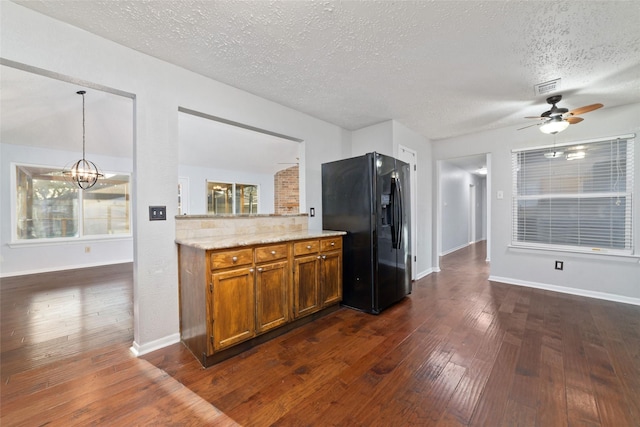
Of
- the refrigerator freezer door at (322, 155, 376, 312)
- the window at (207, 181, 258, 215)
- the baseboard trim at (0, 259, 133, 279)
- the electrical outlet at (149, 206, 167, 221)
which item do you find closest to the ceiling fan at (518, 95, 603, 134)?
the refrigerator freezer door at (322, 155, 376, 312)

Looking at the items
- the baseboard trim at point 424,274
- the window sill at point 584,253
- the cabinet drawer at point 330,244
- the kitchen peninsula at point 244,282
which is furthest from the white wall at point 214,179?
the window sill at point 584,253

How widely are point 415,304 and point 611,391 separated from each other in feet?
5.49

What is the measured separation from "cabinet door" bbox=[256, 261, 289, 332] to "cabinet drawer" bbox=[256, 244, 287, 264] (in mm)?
55

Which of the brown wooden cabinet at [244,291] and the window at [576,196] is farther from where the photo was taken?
the window at [576,196]

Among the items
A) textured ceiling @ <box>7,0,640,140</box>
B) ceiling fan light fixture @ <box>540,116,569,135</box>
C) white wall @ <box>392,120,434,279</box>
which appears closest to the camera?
textured ceiling @ <box>7,0,640,140</box>

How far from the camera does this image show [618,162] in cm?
324

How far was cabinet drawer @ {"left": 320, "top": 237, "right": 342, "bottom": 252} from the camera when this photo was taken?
2.73 meters

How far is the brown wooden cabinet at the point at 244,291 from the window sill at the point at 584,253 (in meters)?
3.39

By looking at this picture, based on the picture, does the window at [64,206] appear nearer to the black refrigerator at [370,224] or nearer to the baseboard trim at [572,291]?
the black refrigerator at [370,224]

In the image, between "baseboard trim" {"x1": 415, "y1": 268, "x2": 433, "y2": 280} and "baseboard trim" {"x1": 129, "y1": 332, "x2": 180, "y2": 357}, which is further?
"baseboard trim" {"x1": 415, "y1": 268, "x2": 433, "y2": 280}

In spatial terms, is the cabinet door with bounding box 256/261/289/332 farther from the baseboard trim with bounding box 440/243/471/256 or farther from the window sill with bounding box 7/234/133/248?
the baseboard trim with bounding box 440/243/471/256

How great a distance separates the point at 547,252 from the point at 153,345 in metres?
5.12

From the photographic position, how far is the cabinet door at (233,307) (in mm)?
1861

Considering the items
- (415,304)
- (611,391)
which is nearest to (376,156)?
(415,304)
